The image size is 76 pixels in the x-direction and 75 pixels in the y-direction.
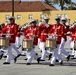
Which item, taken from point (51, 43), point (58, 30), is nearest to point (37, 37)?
point (58, 30)

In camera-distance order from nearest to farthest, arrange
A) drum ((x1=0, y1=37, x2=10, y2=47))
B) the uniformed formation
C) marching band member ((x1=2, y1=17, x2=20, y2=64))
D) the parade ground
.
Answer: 1. the parade ground
2. the uniformed formation
3. drum ((x1=0, y1=37, x2=10, y2=47))
4. marching band member ((x1=2, y1=17, x2=20, y2=64))

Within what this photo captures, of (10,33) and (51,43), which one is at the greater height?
(10,33)

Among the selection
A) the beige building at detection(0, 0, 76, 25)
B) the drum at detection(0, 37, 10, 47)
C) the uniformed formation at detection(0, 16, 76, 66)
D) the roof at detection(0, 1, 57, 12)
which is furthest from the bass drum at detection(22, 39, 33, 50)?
the roof at detection(0, 1, 57, 12)

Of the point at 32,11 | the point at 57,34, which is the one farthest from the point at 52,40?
the point at 32,11

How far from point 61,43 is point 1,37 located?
2451 millimetres

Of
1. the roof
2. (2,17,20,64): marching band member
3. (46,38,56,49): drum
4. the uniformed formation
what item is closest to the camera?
(46,38,56,49): drum

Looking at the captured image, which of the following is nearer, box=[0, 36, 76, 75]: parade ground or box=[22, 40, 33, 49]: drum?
box=[0, 36, 76, 75]: parade ground

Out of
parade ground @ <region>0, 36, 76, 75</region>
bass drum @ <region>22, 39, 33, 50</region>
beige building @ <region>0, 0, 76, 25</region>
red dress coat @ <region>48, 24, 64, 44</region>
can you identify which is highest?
beige building @ <region>0, 0, 76, 25</region>

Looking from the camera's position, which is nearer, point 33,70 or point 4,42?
point 33,70

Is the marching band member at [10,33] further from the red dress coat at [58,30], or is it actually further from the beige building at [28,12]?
the beige building at [28,12]

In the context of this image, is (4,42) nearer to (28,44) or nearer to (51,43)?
(28,44)

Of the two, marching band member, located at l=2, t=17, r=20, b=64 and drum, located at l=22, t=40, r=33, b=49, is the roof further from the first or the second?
drum, located at l=22, t=40, r=33, b=49

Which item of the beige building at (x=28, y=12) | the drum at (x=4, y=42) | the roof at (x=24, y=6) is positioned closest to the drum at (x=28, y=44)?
the drum at (x=4, y=42)

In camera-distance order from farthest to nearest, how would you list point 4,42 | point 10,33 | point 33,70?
point 10,33, point 4,42, point 33,70
